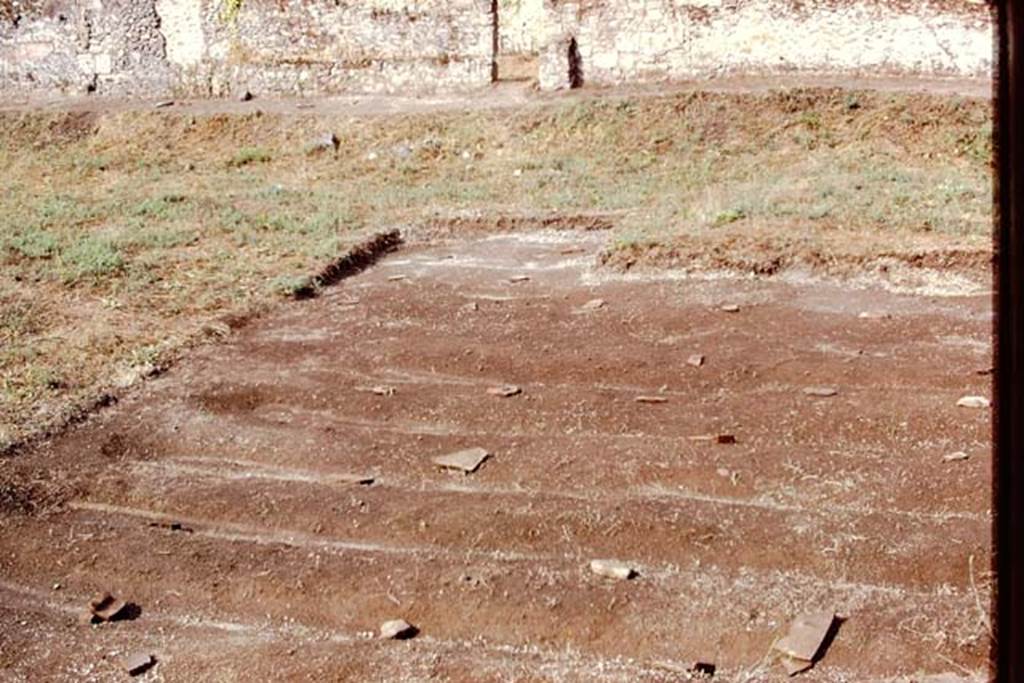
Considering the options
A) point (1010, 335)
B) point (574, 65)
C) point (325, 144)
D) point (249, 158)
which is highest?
point (1010, 335)

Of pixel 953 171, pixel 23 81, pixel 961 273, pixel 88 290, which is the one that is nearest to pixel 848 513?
pixel 961 273

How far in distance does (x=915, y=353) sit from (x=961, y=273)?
6.47 feet

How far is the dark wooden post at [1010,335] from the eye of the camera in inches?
31.0

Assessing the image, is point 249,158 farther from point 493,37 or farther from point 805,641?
point 805,641

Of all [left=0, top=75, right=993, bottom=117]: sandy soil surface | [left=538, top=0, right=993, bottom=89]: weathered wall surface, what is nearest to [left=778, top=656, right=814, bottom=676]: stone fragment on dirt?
[left=0, top=75, right=993, bottom=117]: sandy soil surface

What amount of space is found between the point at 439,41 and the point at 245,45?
9.42 ft

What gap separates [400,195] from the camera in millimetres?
12570

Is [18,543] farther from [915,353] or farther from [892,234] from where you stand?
[892,234]

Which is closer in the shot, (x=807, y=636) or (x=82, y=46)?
(x=807, y=636)

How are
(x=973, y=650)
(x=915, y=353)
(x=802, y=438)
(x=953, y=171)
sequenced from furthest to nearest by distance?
(x=953, y=171) < (x=915, y=353) < (x=802, y=438) < (x=973, y=650)

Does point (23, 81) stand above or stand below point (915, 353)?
above

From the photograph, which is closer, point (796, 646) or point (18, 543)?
point (796, 646)

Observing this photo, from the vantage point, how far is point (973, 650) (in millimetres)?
4090

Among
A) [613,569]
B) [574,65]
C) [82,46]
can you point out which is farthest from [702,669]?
[82,46]
